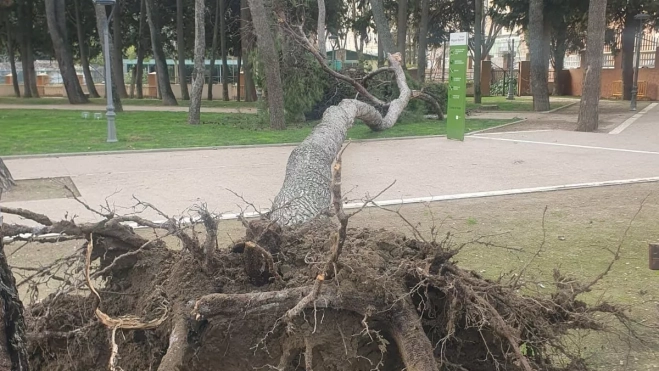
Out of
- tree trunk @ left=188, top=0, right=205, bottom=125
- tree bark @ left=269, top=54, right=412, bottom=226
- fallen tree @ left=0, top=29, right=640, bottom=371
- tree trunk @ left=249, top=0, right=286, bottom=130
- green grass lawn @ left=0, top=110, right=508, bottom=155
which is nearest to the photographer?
fallen tree @ left=0, top=29, right=640, bottom=371

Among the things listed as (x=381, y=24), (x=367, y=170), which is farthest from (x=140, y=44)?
(x=367, y=170)

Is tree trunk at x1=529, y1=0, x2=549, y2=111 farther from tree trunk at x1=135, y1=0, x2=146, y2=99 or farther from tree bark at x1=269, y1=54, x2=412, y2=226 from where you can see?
tree trunk at x1=135, y1=0, x2=146, y2=99

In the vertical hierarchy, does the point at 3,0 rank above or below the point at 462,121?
above

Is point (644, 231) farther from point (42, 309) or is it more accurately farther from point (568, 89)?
point (568, 89)

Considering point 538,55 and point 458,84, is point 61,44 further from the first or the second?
point 458,84

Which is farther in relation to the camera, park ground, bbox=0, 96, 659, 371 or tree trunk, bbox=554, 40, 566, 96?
tree trunk, bbox=554, 40, 566, 96

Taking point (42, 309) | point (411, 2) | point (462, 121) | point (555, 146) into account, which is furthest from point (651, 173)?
point (411, 2)

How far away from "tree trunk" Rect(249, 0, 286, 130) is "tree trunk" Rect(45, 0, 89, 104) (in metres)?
14.7

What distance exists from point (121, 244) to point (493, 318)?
161 cm

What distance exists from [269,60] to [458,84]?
15.6ft

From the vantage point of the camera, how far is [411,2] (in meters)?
31.4

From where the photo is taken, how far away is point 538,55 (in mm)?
23281

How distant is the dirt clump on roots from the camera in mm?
2424

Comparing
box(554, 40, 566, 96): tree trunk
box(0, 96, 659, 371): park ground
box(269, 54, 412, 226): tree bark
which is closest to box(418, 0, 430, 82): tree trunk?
box(554, 40, 566, 96): tree trunk
